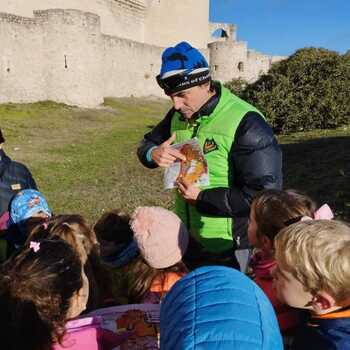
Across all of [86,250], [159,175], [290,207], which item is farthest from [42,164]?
[290,207]

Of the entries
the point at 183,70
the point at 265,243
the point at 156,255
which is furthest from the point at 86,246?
the point at 183,70

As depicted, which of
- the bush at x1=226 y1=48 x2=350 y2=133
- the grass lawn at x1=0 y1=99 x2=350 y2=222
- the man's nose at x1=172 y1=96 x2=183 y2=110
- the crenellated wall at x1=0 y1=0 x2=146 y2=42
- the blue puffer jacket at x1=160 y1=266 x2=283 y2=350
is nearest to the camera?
the blue puffer jacket at x1=160 y1=266 x2=283 y2=350

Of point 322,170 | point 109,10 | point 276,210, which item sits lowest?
A: point 322,170

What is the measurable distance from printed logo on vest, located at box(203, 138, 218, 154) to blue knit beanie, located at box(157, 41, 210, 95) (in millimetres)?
289

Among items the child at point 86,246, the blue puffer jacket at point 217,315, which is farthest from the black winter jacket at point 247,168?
the blue puffer jacket at point 217,315

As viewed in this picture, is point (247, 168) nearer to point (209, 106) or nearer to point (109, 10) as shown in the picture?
point (209, 106)

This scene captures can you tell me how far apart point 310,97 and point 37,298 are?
39.3 ft

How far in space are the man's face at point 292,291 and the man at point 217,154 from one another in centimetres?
56

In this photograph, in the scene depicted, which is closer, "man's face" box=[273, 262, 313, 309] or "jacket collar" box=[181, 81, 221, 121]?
"man's face" box=[273, 262, 313, 309]

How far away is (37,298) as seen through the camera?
176cm

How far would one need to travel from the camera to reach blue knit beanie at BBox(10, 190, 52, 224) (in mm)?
3326

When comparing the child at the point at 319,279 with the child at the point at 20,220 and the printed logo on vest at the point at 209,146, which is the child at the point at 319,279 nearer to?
the printed logo on vest at the point at 209,146

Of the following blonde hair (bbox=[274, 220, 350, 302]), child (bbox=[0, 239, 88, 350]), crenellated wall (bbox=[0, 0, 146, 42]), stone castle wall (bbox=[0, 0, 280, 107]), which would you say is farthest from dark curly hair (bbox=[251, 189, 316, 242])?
crenellated wall (bbox=[0, 0, 146, 42])

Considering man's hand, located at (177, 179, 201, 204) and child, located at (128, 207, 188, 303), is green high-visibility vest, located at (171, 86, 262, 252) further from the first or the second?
child, located at (128, 207, 188, 303)
